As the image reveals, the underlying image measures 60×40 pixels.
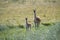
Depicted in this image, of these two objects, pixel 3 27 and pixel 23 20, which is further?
pixel 23 20

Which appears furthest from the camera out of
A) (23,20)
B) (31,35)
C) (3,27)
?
(23,20)

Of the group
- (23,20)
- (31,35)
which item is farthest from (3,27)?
(31,35)

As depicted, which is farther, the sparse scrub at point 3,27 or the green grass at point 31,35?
the sparse scrub at point 3,27

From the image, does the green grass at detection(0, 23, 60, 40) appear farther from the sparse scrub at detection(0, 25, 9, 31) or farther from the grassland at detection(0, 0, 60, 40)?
the sparse scrub at detection(0, 25, 9, 31)

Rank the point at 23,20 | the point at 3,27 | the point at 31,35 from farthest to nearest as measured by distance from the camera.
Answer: the point at 23,20 → the point at 3,27 → the point at 31,35

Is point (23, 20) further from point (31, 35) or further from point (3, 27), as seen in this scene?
point (31, 35)

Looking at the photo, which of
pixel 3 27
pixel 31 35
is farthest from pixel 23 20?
pixel 31 35

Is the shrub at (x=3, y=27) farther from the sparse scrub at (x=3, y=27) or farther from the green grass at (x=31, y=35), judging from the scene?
the green grass at (x=31, y=35)

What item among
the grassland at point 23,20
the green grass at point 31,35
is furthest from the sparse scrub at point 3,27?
the green grass at point 31,35

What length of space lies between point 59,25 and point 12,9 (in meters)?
→ 2.60

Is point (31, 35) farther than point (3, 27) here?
No

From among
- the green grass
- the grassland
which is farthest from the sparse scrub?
the green grass

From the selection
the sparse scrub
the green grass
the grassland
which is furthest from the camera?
the sparse scrub

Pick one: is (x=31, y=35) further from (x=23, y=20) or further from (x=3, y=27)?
(x=23, y=20)
